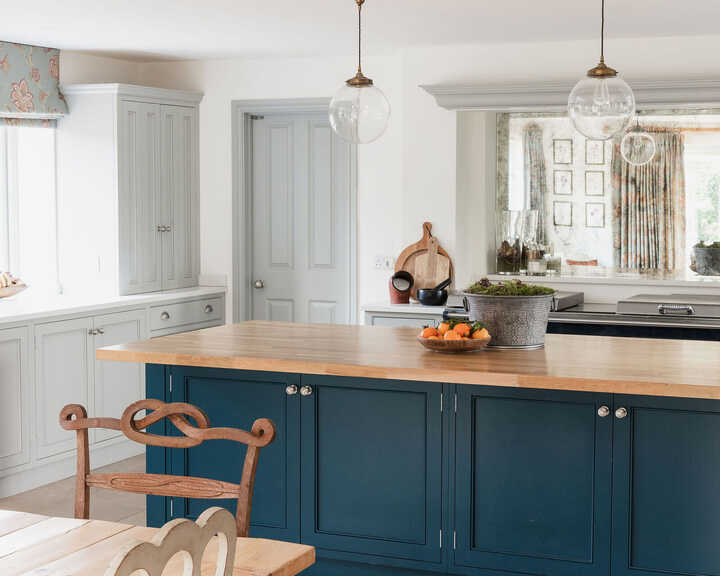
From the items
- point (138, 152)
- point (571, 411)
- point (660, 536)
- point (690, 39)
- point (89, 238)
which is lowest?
point (660, 536)

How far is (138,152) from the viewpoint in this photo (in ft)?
19.6

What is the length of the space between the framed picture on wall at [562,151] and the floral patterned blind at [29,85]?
9.93 feet

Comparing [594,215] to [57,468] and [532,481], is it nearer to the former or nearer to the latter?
[532,481]

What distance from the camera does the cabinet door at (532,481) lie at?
320 cm

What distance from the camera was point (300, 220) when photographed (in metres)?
6.46

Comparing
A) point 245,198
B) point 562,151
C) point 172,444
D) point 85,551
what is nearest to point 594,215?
point 562,151

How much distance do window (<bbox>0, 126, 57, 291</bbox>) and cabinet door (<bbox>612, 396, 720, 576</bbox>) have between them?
4.04 meters

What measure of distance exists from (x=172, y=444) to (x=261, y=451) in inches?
49.0

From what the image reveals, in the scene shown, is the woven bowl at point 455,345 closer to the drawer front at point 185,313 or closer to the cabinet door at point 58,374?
the cabinet door at point 58,374

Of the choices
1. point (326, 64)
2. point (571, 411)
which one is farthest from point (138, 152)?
point (571, 411)

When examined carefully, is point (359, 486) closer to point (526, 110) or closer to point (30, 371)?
point (30, 371)

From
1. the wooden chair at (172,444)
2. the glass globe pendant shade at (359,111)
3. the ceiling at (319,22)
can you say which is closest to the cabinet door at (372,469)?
the glass globe pendant shade at (359,111)

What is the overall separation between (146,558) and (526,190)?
5045 mm

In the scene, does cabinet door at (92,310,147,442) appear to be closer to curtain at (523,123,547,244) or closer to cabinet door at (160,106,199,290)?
cabinet door at (160,106,199,290)
